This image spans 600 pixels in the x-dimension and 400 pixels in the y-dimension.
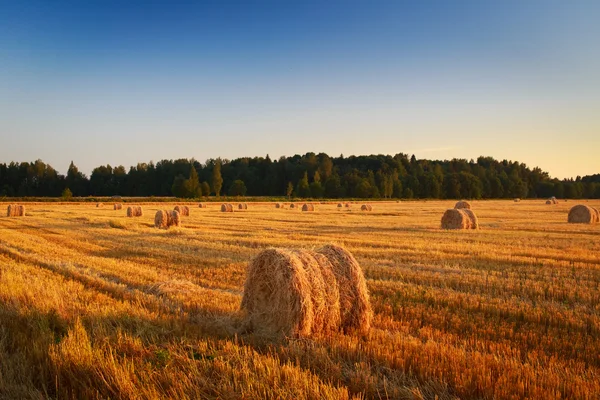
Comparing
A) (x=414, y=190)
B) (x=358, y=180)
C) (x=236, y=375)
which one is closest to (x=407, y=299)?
(x=236, y=375)

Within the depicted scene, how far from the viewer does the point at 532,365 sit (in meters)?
5.11

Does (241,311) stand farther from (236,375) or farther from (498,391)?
(498,391)

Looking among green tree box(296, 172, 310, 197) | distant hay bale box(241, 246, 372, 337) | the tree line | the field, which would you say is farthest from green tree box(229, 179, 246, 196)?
distant hay bale box(241, 246, 372, 337)

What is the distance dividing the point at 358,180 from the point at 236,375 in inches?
4255

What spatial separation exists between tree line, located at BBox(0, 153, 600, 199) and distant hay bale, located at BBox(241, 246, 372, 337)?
3483 inches

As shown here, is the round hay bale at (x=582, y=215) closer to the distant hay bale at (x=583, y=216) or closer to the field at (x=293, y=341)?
the distant hay bale at (x=583, y=216)

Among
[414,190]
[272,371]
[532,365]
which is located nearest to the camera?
[272,371]

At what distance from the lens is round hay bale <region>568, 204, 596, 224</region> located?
94.0 ft

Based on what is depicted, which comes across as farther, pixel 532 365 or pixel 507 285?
pixel 507 285

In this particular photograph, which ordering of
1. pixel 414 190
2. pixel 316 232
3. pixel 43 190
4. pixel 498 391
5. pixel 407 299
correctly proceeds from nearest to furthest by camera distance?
pixel 498 391 < pixel 407 299 < pixel 316 232 < pixel 43 190 < pixel 414 190

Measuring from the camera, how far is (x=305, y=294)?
20.6ft

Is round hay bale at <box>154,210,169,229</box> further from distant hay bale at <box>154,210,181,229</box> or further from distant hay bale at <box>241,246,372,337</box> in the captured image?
distant hay bale at <box>241,246,372,337</box>

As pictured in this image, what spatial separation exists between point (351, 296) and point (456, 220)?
60.5 ft

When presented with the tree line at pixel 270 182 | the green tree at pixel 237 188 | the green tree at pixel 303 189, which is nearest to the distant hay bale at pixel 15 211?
the tree line at pixel 270 182
